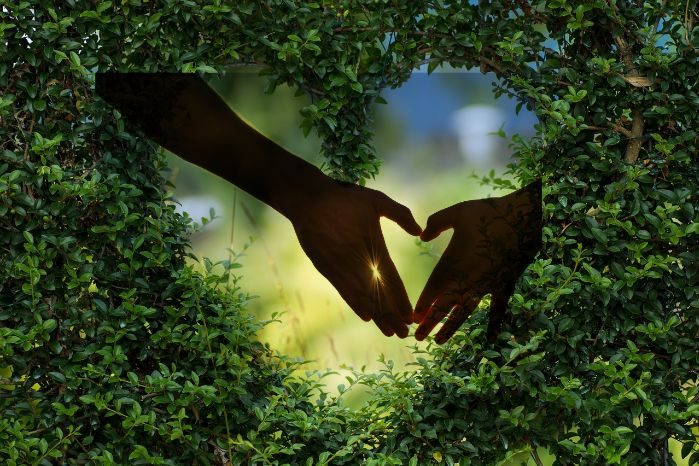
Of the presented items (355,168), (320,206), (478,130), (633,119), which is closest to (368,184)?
(355,168)

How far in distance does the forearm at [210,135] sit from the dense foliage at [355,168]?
76 mm

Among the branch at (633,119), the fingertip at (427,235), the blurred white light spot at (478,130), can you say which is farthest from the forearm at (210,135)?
the branch at (633,119)

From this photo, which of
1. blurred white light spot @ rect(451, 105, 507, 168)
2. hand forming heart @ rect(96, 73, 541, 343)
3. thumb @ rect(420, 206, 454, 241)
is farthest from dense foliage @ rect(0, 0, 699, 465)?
blurred white light spot @ rect(451, 105, 507, 168)

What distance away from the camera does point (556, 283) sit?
10.3 ft

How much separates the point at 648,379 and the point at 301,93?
1.80 meters

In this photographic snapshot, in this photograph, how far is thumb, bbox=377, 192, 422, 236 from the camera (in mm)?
3338

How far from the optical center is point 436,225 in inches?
132

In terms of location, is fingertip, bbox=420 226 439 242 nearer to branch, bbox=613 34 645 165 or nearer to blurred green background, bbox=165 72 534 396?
blurred green background, bbox=165 72 534 396

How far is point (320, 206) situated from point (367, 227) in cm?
22

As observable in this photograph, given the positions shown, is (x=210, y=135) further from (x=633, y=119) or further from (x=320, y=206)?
(x=633, y=119)

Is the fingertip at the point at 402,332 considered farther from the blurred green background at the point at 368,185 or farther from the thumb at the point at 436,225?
the thumb at the point at 436,225

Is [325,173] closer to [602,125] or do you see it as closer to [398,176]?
[398,176]

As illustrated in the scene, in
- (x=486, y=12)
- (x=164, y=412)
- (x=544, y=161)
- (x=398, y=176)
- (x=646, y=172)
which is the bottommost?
(x=164, y=412)

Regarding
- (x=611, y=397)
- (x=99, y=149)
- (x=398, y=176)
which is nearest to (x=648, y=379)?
(x=611, y=397)
